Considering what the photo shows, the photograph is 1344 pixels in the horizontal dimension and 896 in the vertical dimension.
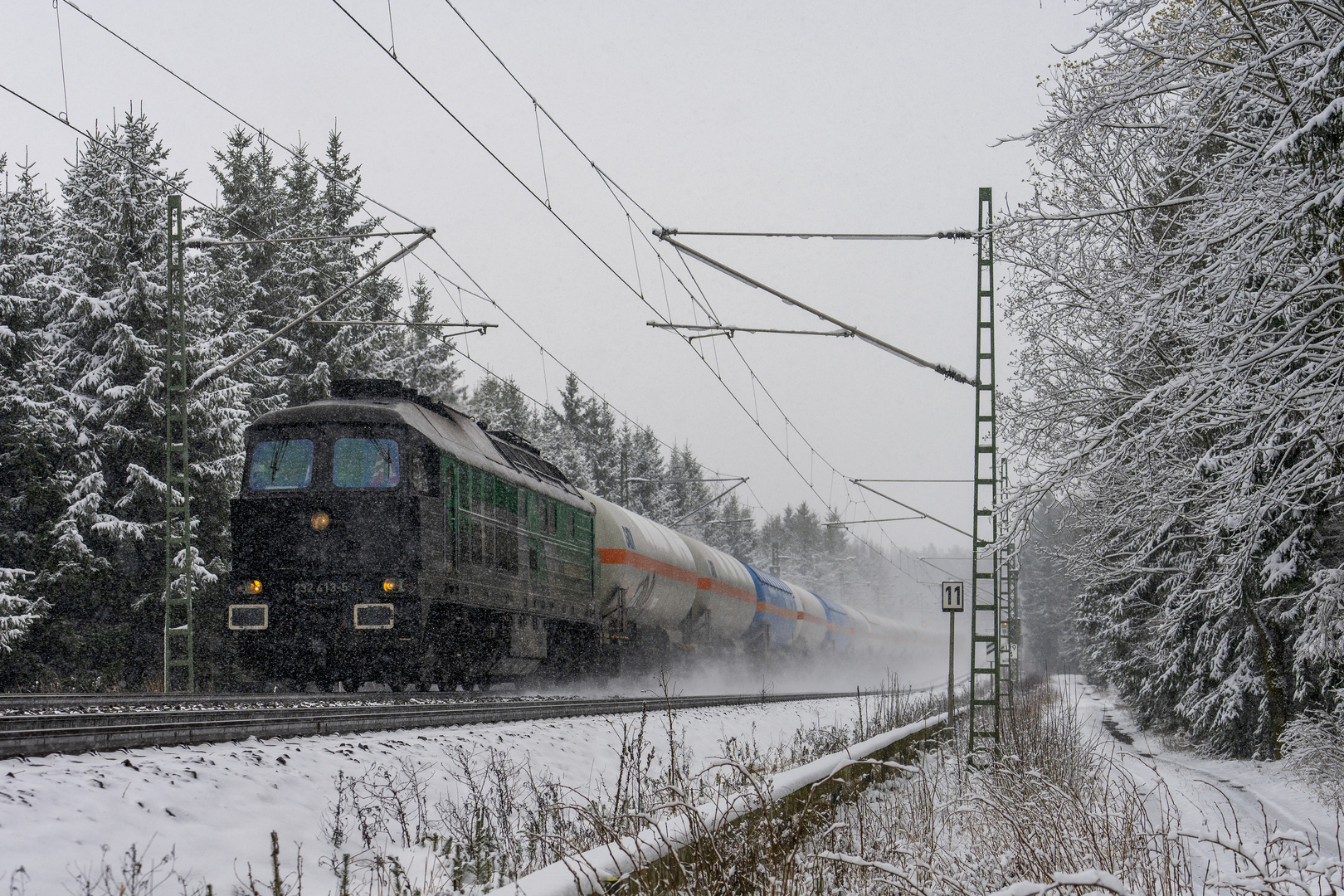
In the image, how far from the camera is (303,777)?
679cm

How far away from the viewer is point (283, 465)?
45.4 ft

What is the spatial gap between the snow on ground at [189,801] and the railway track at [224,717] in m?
0.20

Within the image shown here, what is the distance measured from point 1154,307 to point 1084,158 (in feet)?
28.9

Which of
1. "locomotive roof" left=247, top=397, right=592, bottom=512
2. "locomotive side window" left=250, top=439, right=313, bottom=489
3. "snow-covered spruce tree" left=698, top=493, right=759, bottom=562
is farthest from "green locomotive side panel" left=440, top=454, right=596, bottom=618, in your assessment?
"snow-covered spruce tree" left=698, top=493, right=759, bottom=562

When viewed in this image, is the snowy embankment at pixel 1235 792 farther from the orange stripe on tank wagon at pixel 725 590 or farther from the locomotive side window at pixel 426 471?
the orange stripe on tank wagon at pixel 725 590

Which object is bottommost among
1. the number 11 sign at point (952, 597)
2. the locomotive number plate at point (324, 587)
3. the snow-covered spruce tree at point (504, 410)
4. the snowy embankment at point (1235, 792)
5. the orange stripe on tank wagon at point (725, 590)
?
the snowy embankment at point (1235, 792)

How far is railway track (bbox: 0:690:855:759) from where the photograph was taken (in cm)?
660

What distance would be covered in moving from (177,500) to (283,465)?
750cm

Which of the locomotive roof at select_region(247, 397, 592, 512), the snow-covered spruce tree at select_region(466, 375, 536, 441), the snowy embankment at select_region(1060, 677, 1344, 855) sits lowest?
the snowy embankment at select_region(1060, 677, 1344, 855)

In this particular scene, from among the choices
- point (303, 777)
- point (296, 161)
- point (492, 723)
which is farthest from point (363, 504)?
point (296, 161)

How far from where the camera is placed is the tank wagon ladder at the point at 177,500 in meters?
17.1

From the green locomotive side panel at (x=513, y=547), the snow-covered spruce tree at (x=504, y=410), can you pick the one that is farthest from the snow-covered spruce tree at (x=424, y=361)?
the green locomotive side panel at (x=513, y=547)

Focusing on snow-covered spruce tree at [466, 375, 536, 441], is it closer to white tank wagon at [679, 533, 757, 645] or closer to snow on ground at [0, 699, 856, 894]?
white tank wagon at [679, 533, 757, 645]

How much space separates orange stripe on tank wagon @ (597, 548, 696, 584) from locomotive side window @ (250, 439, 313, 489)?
327 inches
